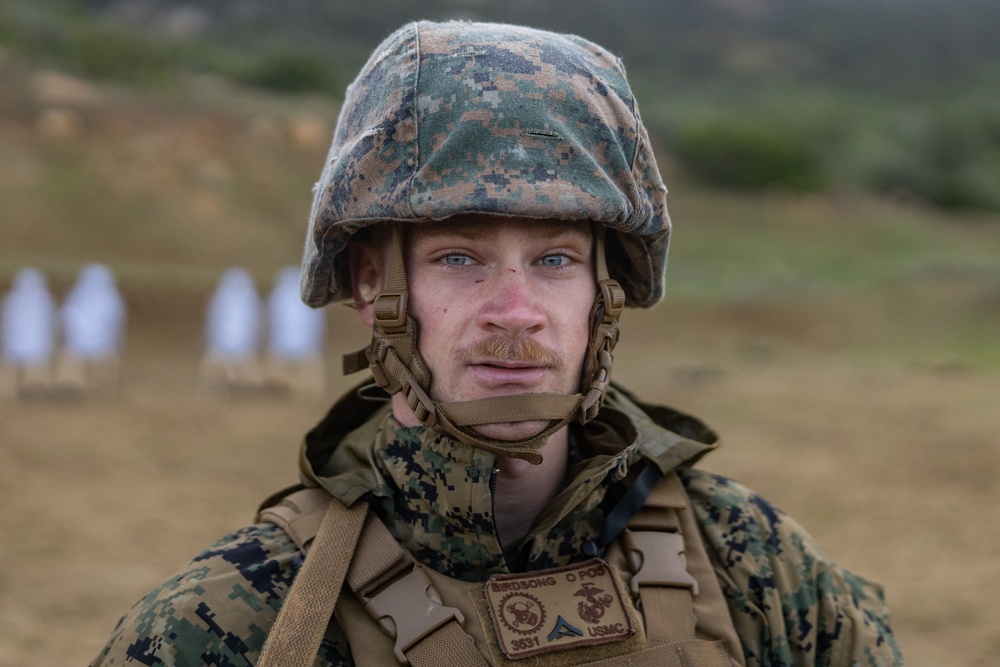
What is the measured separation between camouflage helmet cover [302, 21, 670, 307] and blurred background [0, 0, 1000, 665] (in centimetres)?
552

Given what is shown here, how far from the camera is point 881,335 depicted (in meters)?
18.4

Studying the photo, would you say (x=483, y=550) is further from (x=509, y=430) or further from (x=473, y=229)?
(x=473, y=229)

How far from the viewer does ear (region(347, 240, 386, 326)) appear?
2916mm

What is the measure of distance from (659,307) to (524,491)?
17380 millimetres

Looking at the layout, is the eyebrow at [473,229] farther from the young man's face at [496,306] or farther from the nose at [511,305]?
the nose at [511,305]

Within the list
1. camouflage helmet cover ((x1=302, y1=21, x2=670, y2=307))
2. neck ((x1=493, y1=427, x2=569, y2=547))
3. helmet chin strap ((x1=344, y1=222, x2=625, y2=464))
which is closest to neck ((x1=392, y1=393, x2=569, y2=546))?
neck ((x1=493, y1=427, x2=569, y2=547))

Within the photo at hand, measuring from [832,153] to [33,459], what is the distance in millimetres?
29386

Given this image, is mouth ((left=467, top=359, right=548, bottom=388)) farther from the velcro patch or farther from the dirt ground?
the dirt ground

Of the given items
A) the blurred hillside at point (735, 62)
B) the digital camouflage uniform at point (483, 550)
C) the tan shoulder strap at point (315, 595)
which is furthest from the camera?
the blurred hillside at point (735, 62)

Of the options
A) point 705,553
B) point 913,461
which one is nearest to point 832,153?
point 913,461

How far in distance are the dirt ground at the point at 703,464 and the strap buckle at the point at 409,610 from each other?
5320 mm

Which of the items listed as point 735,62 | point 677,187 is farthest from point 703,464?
point 735,62

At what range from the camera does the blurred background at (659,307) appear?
30.3ft

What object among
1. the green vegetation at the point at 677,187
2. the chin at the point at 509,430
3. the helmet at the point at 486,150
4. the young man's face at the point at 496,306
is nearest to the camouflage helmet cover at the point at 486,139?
the helmet at the point at 486,150
